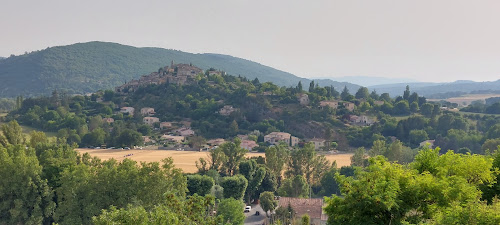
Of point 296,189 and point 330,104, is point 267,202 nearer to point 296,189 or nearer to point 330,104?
point 296,189

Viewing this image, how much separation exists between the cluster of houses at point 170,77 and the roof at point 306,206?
87341 mm

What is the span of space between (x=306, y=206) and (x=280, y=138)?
4863 centimetres

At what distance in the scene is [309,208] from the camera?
30.9 m

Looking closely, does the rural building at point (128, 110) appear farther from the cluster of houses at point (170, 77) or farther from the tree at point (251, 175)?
the tree at point (251, 175)

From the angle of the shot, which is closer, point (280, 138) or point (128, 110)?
point (280, 138)

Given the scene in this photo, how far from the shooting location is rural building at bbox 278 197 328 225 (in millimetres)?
29938

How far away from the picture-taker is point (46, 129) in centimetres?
8325

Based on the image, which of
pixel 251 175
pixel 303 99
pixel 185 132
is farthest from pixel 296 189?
pixel 303 99

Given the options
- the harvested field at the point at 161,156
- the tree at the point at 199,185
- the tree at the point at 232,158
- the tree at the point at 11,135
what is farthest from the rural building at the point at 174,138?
the tree at the point at 199,185

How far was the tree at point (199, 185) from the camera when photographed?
33281 millimetres

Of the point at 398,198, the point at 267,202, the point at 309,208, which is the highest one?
the point at 398,198

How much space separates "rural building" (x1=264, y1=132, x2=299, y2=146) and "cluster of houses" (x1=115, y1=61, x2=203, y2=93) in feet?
140

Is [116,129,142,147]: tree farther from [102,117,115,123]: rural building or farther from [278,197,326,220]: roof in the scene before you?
[278,197,326,220]: roof

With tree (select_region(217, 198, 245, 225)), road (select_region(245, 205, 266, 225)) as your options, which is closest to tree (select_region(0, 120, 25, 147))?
road (select_region(245, 205, 266, 225))
